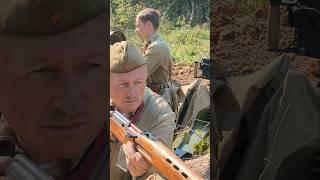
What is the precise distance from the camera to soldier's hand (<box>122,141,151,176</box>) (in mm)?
1365

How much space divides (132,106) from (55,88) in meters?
0.52

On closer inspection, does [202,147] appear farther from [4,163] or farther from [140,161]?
[4,163]

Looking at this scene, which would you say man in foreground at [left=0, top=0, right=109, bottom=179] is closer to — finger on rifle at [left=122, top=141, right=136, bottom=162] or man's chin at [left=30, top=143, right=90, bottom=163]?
man's chin at [left=30, top=143, right=90, bottom=163]

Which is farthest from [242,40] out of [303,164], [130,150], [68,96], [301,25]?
[130,150]

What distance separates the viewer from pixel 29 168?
3.26 feet

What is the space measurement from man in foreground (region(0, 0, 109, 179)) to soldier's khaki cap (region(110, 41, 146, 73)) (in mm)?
285

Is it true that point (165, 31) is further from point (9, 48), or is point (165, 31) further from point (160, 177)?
point (9, 48)

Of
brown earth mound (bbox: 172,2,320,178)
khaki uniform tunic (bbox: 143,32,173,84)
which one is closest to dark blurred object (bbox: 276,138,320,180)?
brown earth mound (bbox: 172,2,320,178)

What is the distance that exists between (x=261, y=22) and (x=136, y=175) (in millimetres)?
578

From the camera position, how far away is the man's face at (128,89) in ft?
4.61

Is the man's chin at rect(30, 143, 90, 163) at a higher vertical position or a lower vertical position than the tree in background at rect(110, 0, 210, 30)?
lower

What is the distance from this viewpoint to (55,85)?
986mm

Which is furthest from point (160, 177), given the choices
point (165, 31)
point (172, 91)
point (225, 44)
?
point (172, 91)

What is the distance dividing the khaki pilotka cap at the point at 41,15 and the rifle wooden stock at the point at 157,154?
0.43 m
